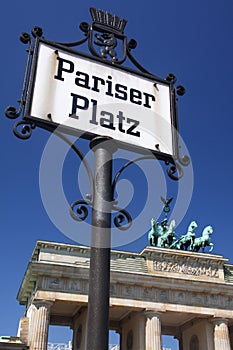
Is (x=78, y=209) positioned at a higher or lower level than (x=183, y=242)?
lower

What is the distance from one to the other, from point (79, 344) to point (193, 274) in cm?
1269

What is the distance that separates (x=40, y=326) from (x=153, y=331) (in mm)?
9985

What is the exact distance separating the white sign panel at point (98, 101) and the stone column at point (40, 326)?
34.0 meters

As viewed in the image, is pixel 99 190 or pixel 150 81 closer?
pixel 99 190

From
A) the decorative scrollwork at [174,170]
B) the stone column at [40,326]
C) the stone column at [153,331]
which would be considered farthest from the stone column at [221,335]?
the decorative scrollwork at [174,170]

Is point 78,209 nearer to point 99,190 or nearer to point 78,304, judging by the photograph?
point 99,190

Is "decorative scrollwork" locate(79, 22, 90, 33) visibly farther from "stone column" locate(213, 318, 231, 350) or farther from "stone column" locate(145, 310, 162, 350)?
"stone column" locate(213, 318, 231, 350)

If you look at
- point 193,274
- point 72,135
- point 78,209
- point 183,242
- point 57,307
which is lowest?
point 78,209

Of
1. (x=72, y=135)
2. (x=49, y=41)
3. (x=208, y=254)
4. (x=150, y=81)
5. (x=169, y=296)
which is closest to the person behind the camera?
(x=72, y=135)

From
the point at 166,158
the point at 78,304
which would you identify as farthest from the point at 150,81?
the point at 78,304

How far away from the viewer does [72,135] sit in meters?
3.92

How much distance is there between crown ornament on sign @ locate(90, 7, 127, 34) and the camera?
4723mm

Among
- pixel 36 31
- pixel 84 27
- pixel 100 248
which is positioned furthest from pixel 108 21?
pixel 100 248

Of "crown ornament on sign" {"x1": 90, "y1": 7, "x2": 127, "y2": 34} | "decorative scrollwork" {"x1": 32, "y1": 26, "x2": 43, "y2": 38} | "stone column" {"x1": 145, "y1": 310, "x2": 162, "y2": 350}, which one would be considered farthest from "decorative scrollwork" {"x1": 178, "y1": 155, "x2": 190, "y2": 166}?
"stone column" {"x1": 145, "y1": 310, "x2": 162, "y2": 350}
